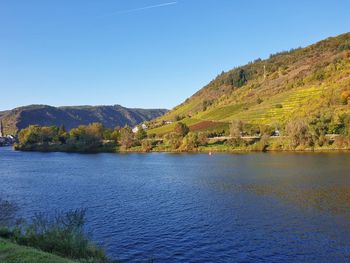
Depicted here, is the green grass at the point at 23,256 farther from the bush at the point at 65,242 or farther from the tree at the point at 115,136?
the tree at the point at 115,136

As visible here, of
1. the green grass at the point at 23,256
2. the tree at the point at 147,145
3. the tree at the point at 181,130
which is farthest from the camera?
the tree at the point at 181,130

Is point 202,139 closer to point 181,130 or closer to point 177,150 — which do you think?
point 177,150

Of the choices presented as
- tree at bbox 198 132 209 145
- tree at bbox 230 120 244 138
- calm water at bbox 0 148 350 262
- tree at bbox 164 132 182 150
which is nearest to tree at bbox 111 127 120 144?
tree at bbox 164 132 182 150

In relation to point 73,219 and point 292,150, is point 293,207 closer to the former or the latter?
point 73,219

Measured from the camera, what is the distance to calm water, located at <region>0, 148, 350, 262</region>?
2895 cm

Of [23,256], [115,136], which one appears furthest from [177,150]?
[23,256]

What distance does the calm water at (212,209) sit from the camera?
28953mm

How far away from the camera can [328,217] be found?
3706cm

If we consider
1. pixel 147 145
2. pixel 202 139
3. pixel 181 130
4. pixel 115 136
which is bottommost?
pixel 147 145

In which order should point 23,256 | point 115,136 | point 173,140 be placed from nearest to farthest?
point 23,256, point 173,140, point 115,136

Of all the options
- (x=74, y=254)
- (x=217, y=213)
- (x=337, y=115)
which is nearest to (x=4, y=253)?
(x=74, y=254)

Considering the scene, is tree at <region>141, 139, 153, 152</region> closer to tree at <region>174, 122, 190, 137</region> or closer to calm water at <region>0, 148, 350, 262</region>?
tree at <region>174, 122, 190, 137</region>

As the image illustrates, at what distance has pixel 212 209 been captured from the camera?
42.5 metres

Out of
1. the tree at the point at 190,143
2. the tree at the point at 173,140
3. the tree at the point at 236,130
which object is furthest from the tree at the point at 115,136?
the tree at the point at 236,130
